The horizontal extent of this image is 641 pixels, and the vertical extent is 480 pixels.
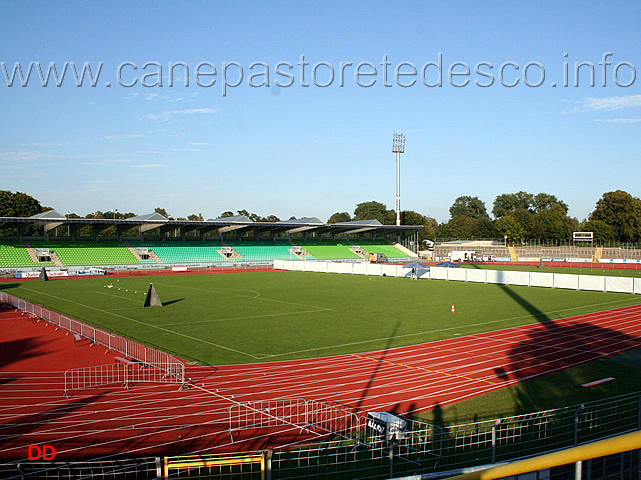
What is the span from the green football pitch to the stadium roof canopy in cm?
1445

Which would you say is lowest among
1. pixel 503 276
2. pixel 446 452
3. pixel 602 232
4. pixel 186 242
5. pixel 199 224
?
pixel 446 452

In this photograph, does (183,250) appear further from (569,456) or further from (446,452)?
(569,456)

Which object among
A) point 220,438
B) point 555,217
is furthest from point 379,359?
point 555,217

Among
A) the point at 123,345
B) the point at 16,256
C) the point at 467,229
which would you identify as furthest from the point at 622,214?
the point at 123,345

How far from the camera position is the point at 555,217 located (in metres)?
114

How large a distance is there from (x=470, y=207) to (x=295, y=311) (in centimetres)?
15116

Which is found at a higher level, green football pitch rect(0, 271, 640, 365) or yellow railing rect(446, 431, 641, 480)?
yellow railing rect(446, 431, 641, 480)

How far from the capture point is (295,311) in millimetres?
29469

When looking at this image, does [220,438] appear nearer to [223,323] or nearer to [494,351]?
[494,351]

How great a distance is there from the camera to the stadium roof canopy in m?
59.9

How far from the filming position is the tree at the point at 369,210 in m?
161

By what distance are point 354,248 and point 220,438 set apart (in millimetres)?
74815

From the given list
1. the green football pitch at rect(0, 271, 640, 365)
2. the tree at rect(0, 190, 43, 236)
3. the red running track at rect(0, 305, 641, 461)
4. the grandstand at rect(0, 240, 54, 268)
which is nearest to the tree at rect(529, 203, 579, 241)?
the green football pitch at rect(0, 271, 640, 365)

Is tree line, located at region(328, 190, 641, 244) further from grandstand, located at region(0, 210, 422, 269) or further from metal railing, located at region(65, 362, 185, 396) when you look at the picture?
metal railing, located at region(65, 362, 185, 396)
